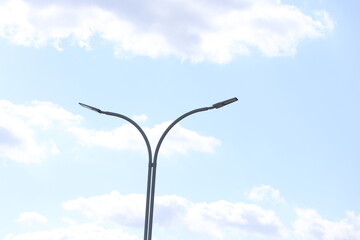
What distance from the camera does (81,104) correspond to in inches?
938

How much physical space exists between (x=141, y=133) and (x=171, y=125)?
975mm

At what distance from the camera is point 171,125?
2297cm

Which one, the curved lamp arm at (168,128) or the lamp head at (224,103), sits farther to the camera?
the lamp head at (224,103)

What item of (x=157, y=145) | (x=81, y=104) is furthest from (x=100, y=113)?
(x=157, y=145)

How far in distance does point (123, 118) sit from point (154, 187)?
2498 millimetres

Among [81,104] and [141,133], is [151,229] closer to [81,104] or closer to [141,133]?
[141,133]

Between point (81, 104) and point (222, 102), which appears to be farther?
point (81, 104)

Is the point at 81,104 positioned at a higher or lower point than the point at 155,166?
higher

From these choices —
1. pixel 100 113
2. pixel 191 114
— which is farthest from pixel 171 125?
pixel 100 113

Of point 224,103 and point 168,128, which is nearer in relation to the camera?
point 224,103

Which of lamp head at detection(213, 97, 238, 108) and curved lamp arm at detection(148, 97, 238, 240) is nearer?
curved lamp arm at detection(148, 97, 238, 240)

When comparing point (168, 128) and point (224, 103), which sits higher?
point (224, 103)

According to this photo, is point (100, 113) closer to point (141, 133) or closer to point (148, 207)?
point (141, 133)

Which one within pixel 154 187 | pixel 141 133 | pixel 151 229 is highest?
pixel 141 133
